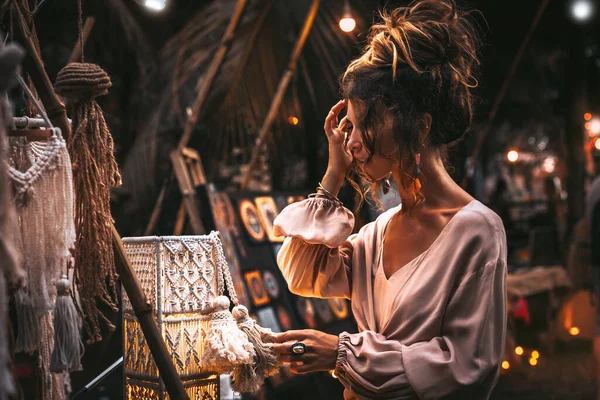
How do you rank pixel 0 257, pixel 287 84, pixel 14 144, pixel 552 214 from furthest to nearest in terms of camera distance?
pixel 552 214 → pixel 287 84 → pixel 14 144 → pixel 0 257

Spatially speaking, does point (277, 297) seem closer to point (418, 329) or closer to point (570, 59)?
point (418, 329)

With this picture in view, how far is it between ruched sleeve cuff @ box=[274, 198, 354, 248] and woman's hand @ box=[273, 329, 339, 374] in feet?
0.77

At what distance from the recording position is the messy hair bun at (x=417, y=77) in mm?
1595

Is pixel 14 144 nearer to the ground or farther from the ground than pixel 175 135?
nearer to the ground

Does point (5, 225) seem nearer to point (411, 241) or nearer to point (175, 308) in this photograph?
point (175, 308)

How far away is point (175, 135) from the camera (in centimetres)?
→ 357

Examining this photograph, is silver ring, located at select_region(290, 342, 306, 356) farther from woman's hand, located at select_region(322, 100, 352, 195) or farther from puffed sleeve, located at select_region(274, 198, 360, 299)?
woman's hand, located at select_region(322, 100, 352, 195)

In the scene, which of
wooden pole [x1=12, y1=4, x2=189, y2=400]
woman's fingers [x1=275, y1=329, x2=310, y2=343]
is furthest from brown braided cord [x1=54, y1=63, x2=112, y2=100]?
woman's fingers [x1=275, y1=329, x2=310, y2=343]

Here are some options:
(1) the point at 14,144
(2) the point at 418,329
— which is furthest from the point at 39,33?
(2) the point at 418,329

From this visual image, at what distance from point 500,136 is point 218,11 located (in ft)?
34.8

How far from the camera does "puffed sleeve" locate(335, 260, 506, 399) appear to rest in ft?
4.92

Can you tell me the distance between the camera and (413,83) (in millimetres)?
1593

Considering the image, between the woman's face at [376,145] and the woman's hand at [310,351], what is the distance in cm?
42

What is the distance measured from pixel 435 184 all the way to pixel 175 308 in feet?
2.32
